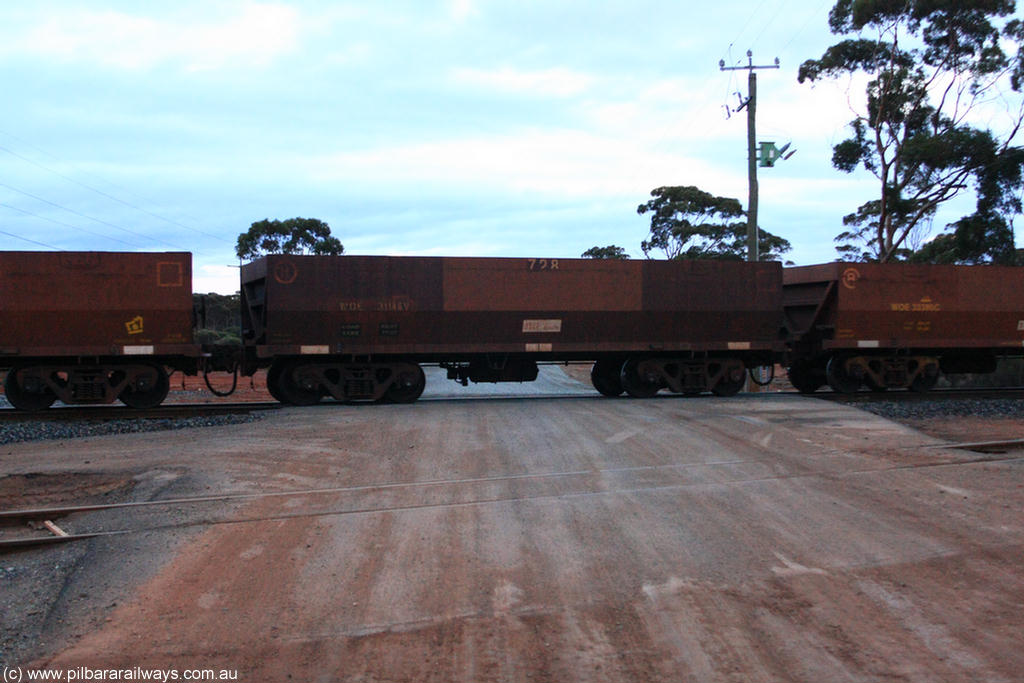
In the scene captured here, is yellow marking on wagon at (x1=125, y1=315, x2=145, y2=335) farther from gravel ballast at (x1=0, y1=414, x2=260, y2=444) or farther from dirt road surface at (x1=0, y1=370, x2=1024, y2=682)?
dirt road surface at (x1=0, y1=370, x2=1024, y2=682)

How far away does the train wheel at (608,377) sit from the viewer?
1775cm

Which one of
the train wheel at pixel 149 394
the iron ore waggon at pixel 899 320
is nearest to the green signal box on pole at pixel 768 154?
the iron ore waggon at pixel 899 320

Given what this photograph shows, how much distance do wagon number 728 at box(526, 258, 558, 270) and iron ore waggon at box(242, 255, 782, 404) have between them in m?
0.02

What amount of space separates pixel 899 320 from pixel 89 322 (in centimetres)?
1663

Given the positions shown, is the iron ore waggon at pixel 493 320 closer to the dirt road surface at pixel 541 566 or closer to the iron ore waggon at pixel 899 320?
the iron ore waggon at pixel 899 320

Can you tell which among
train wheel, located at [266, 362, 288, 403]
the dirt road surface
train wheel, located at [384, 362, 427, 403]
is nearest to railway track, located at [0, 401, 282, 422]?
train wheel, located at [266, 362, 288, 403]

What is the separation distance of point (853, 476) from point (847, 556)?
8.22ft

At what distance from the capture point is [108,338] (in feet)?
46.7

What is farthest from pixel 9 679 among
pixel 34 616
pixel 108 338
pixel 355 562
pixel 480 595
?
Result: pixel 108 338

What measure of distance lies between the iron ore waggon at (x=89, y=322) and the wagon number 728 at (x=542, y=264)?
656 cm

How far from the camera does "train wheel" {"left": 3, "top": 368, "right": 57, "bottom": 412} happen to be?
14.1 meters

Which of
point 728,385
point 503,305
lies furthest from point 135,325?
point 728,385

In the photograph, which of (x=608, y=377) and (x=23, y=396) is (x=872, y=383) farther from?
(x=23, y=396)

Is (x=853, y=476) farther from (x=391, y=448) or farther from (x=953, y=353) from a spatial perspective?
(x=953, y=353)
